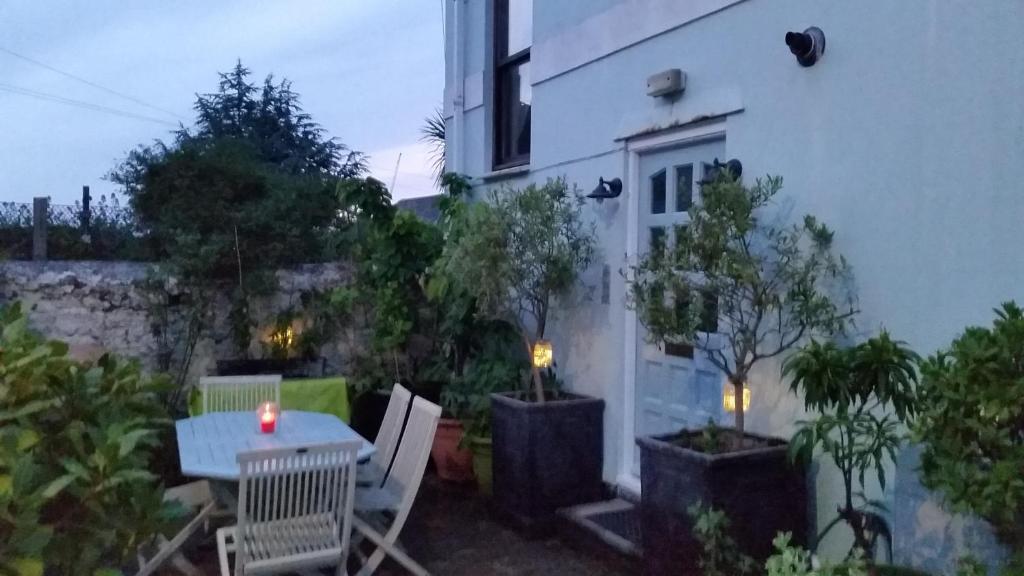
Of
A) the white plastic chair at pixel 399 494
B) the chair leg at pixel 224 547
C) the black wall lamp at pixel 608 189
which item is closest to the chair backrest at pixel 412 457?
the white plastic chair at pixel 399 494

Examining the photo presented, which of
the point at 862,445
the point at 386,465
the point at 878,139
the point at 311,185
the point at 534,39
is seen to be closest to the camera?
the point at 862,445

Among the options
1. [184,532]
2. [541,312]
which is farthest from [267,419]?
[541,312]

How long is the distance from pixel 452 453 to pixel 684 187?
2624mm

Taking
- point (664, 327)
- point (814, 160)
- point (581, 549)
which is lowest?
point (581, 549)

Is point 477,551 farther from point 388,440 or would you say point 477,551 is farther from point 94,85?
point 94,85

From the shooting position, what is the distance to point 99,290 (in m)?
6.78

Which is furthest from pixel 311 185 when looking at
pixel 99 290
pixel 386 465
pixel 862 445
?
pixel 862 445

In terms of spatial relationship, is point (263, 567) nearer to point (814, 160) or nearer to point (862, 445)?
point (862, 445)

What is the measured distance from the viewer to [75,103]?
1683cm

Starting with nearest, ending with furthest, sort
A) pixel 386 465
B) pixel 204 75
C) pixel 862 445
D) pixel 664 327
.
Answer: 1. pixel 862 445
2. pixel 664 327
3. pixel 386 465
4. pixel 204 75

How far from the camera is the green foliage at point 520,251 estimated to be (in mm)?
5156

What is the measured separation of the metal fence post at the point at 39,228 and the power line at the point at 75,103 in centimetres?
889

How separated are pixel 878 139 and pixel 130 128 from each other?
16.1 meters

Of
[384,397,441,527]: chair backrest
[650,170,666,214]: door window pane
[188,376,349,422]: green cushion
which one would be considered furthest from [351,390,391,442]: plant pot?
[650,170,666,214]: door window pane
